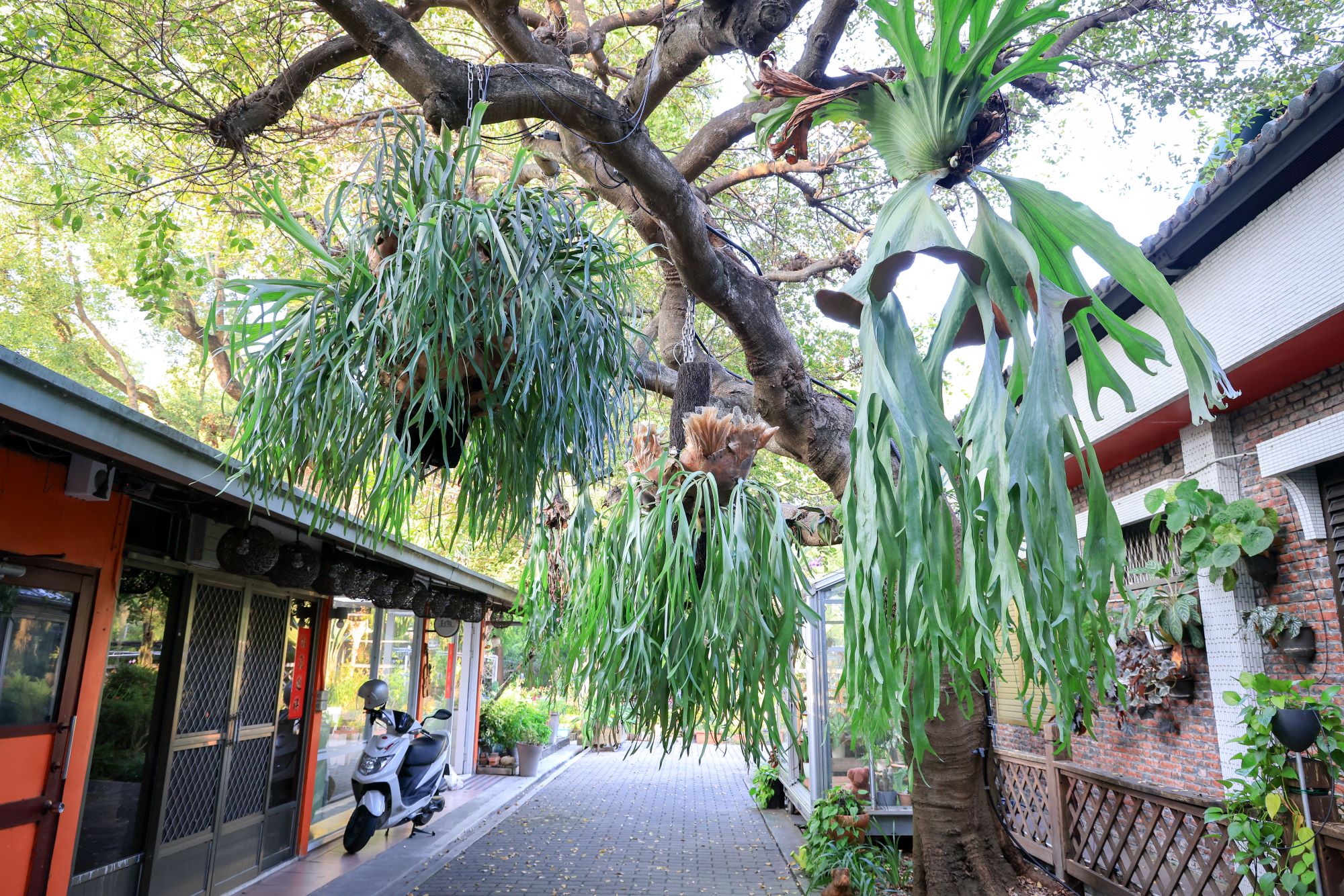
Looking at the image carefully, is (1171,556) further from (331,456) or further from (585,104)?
(331,456)

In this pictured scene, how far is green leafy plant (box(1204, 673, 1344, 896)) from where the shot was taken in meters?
3.75

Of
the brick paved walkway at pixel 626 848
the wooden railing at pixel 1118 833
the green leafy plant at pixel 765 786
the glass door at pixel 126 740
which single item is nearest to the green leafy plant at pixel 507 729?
the brick paved walkway at pixel 626 848

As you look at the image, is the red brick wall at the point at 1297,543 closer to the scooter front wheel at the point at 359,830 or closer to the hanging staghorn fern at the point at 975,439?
the hanging staghorn fern at the point at 975,439

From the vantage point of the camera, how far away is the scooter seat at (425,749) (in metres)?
8.30

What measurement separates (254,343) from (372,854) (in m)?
7.37

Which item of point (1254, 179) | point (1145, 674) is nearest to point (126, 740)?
point (1145, 674)

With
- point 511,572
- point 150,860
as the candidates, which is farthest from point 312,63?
point 511,572

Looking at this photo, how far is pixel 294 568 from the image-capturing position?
5711 millimetres

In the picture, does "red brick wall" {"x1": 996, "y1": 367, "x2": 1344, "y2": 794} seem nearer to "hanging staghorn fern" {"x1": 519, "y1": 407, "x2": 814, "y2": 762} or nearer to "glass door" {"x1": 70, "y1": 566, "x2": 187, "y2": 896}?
"hanging staghorn fern" {"x1": 519, "y1": 407, "x2": 814, "y2": 762}

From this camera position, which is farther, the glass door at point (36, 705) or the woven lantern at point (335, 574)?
the woven lantern at point (335, 574)

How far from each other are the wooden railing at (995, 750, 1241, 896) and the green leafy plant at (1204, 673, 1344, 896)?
0.40 m

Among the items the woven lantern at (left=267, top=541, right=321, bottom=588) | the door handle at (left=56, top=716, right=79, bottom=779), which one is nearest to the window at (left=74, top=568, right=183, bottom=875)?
the door handle at (left=56, top=716, right=79, bottom=779)

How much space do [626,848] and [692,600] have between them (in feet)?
24.7

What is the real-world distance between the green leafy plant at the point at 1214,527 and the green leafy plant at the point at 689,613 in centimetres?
390
